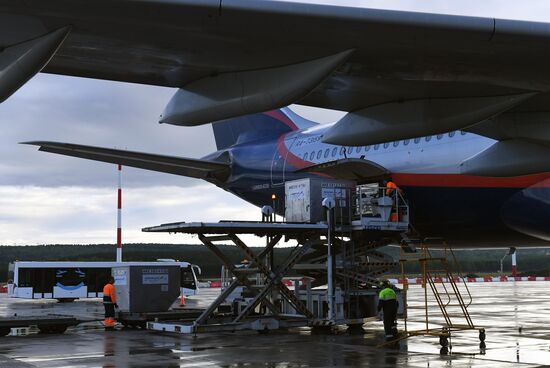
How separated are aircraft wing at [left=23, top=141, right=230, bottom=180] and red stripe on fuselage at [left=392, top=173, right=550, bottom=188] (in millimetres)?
7826

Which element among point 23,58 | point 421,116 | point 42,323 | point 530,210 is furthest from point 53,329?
point 23,58

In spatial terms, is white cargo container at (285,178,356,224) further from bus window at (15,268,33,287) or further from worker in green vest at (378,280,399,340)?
bus window at (15,268,33,287)

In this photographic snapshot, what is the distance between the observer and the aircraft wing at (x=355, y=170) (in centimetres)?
2198

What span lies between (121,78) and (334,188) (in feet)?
45.9

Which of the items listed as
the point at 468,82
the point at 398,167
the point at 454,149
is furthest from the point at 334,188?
the point at 468,82

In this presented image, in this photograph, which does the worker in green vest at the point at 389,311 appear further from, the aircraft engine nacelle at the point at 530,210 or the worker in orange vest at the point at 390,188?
the aircraft engine nacelle at the point at 530,210

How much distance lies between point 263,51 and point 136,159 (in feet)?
55.9

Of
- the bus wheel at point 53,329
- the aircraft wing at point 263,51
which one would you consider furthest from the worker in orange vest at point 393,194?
the aircraft wing at point 263,51

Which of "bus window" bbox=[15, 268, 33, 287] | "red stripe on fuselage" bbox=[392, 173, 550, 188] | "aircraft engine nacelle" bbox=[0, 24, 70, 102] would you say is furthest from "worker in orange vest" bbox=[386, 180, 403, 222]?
"bus window" bbox=[15, 268, 33, 287]

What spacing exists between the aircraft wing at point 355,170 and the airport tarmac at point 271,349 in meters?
4.70

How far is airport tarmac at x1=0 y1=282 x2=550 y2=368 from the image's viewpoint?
44.3ft

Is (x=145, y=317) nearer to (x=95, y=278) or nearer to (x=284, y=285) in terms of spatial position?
(x=284, y=285)

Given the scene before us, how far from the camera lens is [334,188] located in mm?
21234

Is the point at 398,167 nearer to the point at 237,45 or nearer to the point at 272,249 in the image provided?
the point at 272,249
